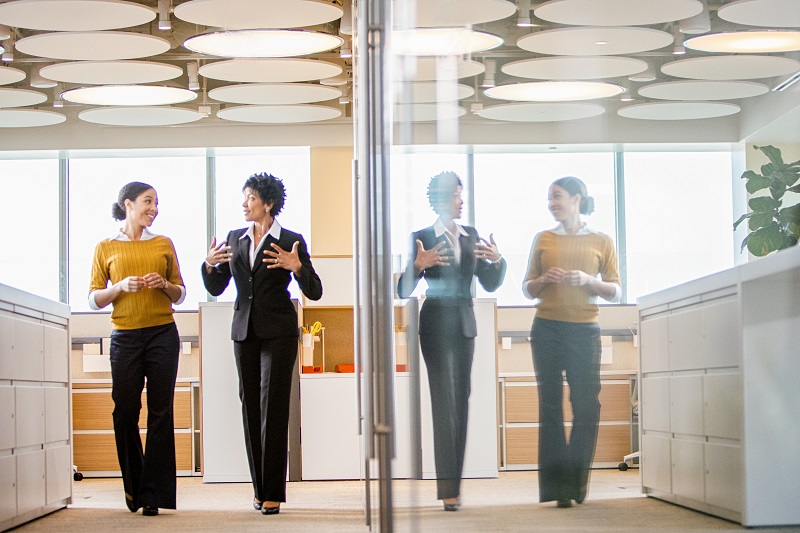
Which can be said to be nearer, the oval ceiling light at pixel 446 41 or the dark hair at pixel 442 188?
the oval ceiling light at pixel 446 41

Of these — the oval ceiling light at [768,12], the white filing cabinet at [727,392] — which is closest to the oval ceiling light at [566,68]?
the oval ceiling light at [768,12]

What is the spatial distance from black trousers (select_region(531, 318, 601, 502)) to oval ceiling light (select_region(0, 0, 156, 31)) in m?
4.42

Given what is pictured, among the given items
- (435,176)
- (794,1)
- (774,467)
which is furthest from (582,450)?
(794,1)

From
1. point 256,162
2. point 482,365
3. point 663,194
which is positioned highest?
point 256,162

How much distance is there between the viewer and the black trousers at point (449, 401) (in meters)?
1.91

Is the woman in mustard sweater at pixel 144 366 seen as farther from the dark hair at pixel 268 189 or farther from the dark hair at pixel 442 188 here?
the dark hair at pixel 442 188

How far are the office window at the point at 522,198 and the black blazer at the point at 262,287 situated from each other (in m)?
2.94

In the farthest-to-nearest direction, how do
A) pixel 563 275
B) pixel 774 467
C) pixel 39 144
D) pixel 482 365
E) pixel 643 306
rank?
pixel 39 144 → pixel 482 365 → pixel 563 275 → pixel 643 306 → pixel 774 467

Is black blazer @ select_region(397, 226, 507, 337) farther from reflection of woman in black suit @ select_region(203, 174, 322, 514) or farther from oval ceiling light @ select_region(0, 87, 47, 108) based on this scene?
oval ceiling light @ select_region(0, 87, 47, 108)

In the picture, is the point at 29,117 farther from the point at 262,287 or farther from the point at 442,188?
the point at 442,188

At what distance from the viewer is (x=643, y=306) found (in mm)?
1589

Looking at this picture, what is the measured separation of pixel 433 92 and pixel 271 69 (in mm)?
5168

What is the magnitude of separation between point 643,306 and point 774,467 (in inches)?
14.1

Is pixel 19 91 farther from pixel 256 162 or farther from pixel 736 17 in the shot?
pixel 736 17
